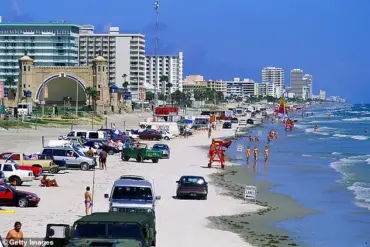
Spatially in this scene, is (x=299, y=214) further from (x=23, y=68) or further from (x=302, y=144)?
(x=23, y=68)

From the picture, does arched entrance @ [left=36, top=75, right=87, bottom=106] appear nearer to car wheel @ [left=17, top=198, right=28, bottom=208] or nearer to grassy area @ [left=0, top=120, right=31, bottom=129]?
grassy area @ [left=0, top=120, right=31, bottom=129]

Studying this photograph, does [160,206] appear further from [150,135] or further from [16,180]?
[150,135]

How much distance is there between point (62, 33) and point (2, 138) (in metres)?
130

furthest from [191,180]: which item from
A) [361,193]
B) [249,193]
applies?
[361,193]

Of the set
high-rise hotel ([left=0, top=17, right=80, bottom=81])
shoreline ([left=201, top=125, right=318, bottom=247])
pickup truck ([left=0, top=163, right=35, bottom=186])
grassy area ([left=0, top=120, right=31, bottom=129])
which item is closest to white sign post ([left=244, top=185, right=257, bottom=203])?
shoreline ([left=201, top=125, right=318, bottom=247])

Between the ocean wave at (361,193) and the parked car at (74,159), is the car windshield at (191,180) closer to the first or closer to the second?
the ocean wave at (361,193)

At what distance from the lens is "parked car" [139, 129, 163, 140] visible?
7775 centimetres

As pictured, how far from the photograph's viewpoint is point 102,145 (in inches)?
2174

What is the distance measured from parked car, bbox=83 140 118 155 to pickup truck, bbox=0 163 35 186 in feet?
67.3

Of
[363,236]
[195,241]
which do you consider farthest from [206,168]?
[195,241]

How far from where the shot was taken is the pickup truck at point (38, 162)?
37406 mm

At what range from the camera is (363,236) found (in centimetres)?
2638

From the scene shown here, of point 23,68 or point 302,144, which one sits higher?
point 23,68

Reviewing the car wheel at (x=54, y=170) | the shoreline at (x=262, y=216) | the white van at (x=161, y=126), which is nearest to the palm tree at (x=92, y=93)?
the white van at (x=161, y=126)
